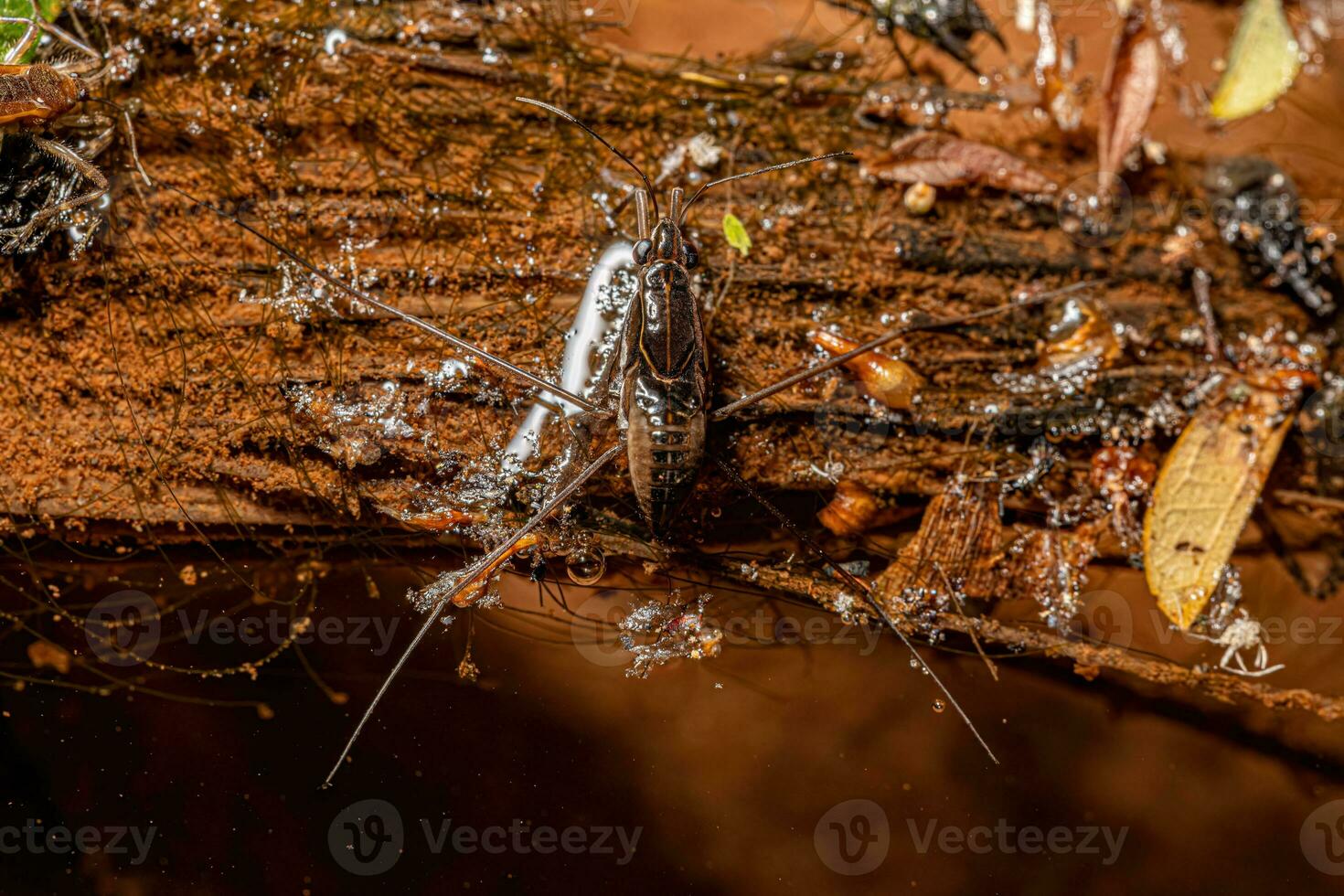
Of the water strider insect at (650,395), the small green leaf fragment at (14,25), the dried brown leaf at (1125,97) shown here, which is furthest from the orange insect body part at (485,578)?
the dried brown leaf at (1125,97)

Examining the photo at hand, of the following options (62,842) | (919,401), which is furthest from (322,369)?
(919,401)

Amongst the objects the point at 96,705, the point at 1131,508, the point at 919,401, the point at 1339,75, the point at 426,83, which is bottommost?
the point at 96,705

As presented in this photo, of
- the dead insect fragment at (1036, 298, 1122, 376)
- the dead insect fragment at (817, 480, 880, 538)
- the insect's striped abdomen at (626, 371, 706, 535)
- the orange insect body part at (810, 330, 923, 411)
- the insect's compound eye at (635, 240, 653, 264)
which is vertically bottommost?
the dead insect fragment at (817, 480, 880, 538)

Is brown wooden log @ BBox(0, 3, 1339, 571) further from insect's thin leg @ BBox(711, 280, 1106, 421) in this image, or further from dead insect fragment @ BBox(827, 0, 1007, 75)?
dead insect fragment @ BBox(827, 0, 1007, 75)

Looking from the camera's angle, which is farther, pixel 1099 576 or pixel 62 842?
pixel 1099 576

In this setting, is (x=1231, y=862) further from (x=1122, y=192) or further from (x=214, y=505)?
(x=214, y=505)

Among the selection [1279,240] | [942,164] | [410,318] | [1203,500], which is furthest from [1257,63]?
[410,318]

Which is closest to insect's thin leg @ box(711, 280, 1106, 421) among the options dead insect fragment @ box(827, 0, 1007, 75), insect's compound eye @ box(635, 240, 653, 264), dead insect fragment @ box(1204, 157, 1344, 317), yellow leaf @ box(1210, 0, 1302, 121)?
insect's compound eye @ box(635, 240, 653, 264)
